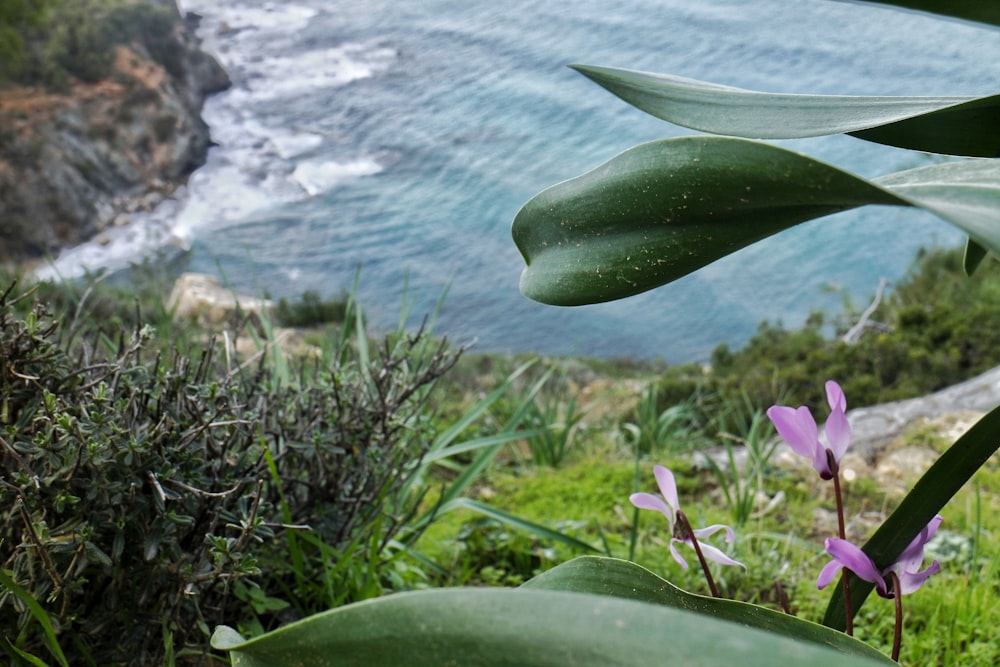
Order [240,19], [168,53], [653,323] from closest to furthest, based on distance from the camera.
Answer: [653,323] → [168,53] → [240,19]

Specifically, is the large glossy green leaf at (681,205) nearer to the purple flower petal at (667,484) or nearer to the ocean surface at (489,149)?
the purple flower petal at (667,484)

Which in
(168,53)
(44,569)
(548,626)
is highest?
(548,626)

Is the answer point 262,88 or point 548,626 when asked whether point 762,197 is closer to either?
point 548,626

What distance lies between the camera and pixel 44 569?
2.48 ft

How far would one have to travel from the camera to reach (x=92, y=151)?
39.9ft

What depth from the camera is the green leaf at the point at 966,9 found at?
460 millimetres

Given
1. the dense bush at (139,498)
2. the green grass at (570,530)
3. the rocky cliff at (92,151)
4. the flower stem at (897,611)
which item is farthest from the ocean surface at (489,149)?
the flower stem at (897,611)

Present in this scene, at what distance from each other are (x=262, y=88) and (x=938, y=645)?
17669 millimetres

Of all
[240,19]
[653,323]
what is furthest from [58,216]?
[240,19]

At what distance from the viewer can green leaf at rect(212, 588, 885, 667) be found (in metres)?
0.26

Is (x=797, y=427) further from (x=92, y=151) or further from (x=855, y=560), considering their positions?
(x=92, y=151)

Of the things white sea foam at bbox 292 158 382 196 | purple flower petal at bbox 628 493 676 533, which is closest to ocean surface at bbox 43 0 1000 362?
white sea foam at bbox 292 158 382 196

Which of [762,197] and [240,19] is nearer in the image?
[762,197]

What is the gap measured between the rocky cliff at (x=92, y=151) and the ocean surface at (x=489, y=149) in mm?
426
